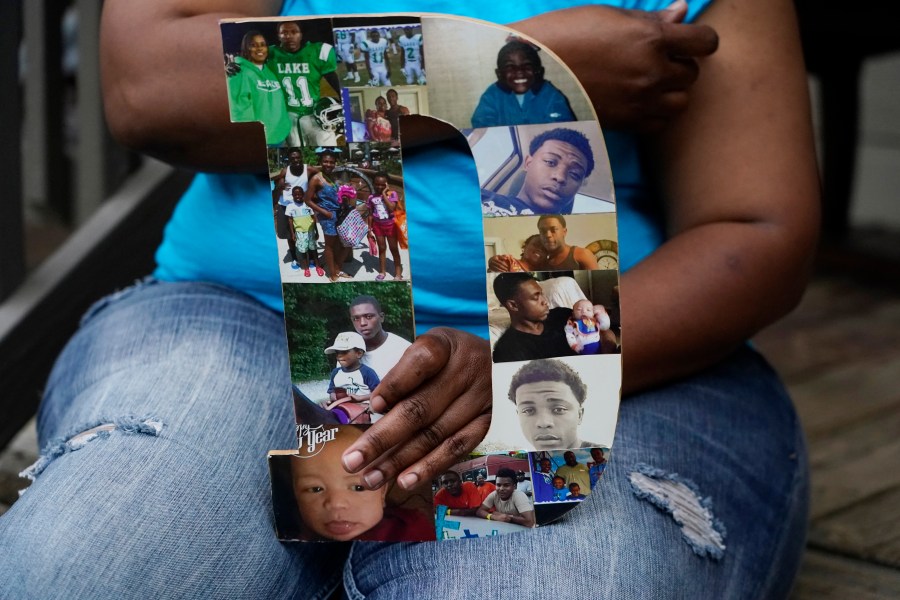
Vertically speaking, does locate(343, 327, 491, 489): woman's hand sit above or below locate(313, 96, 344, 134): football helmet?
below

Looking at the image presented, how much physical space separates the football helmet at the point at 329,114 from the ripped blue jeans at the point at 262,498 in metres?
0.28

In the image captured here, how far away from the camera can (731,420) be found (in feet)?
2.86

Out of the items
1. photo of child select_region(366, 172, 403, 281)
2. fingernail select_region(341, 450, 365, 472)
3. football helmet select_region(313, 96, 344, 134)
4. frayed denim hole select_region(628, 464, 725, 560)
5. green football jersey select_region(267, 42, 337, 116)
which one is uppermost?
green football jersey select_region(267, 42, 337, 116)

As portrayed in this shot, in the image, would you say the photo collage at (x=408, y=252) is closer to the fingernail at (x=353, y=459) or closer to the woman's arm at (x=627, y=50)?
the fingernail at (x=353, y=459)

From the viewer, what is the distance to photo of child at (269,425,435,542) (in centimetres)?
70

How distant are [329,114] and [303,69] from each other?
3 cm

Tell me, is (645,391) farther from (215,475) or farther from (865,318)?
(865,318)

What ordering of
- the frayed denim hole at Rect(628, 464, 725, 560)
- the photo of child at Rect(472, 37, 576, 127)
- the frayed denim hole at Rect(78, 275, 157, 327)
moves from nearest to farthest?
the photo of child at Rect(472, 37, 576, 127) < the frayed denim hole at Rect(628, 464, 725, 560) < the frayed denim hole at Rect(78, 275, 157, 327)

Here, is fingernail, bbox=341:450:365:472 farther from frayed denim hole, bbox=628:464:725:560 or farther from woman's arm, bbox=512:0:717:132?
woman's arm, bbox=512:0:717:132

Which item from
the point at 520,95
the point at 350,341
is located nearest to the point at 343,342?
the point at 350,341

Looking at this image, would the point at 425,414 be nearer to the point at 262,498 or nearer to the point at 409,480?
the point at 409,480

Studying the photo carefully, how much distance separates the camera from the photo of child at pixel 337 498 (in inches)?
27.6

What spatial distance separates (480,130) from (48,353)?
84 centimetres

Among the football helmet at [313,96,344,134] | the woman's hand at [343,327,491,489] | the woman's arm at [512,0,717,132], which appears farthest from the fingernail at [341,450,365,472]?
the woman's arm at [512,0,717,132]
